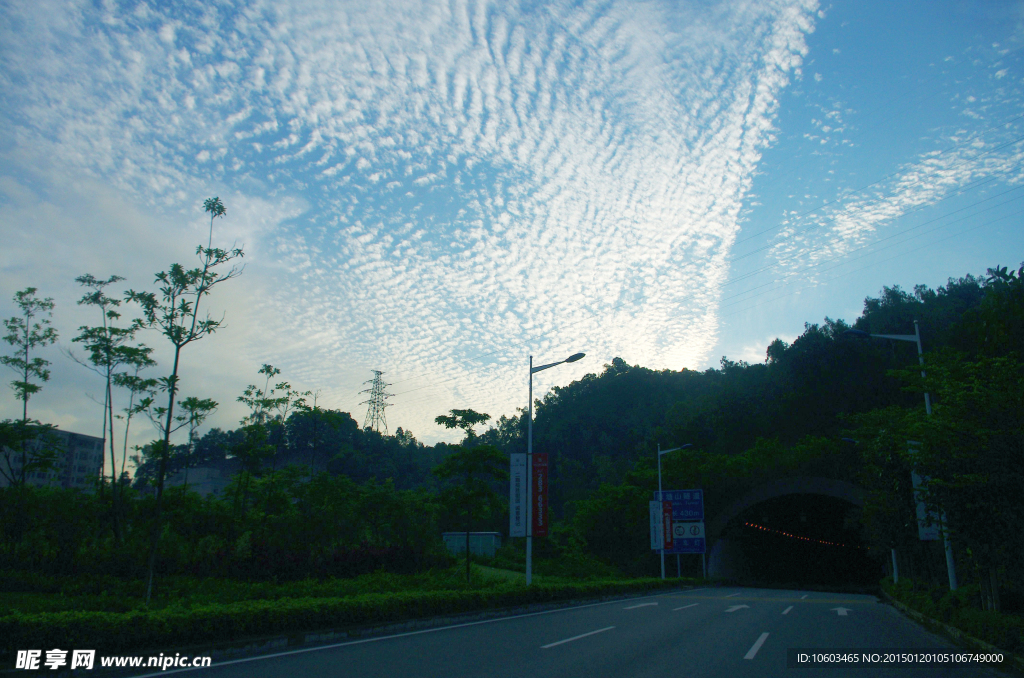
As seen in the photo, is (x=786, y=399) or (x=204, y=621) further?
(x=786, y=399)

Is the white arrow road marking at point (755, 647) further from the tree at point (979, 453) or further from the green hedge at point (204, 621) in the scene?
the green hedge at point (204, 621)

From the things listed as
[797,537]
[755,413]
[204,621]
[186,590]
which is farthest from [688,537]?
[755,413]

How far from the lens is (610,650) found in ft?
32.9

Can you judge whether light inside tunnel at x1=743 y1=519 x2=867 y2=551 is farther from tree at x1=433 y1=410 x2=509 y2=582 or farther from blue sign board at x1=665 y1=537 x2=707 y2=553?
tree at x1=433 y1=410 x2=509 y2=582

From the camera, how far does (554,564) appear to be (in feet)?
129

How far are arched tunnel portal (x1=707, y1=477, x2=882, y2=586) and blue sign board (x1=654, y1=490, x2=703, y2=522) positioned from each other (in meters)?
7.33

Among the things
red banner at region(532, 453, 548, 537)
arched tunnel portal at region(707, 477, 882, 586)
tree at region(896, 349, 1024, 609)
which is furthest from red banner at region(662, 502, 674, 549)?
tree at region(896, 349, 1024, 609)

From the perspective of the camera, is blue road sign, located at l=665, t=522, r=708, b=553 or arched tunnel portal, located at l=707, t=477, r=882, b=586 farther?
arched tunnel portal, located at l=707, t=477, r=882, b=586

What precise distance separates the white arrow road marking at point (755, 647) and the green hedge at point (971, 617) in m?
3.47

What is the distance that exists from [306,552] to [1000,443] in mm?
23111

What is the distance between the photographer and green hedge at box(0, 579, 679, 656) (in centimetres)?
752

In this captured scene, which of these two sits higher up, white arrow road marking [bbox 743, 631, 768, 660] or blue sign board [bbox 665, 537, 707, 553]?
white arrow road marking [bbox 743, 631, 768, 660]

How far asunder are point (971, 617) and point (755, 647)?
A: 419cm

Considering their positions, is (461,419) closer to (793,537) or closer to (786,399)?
(793,537)
